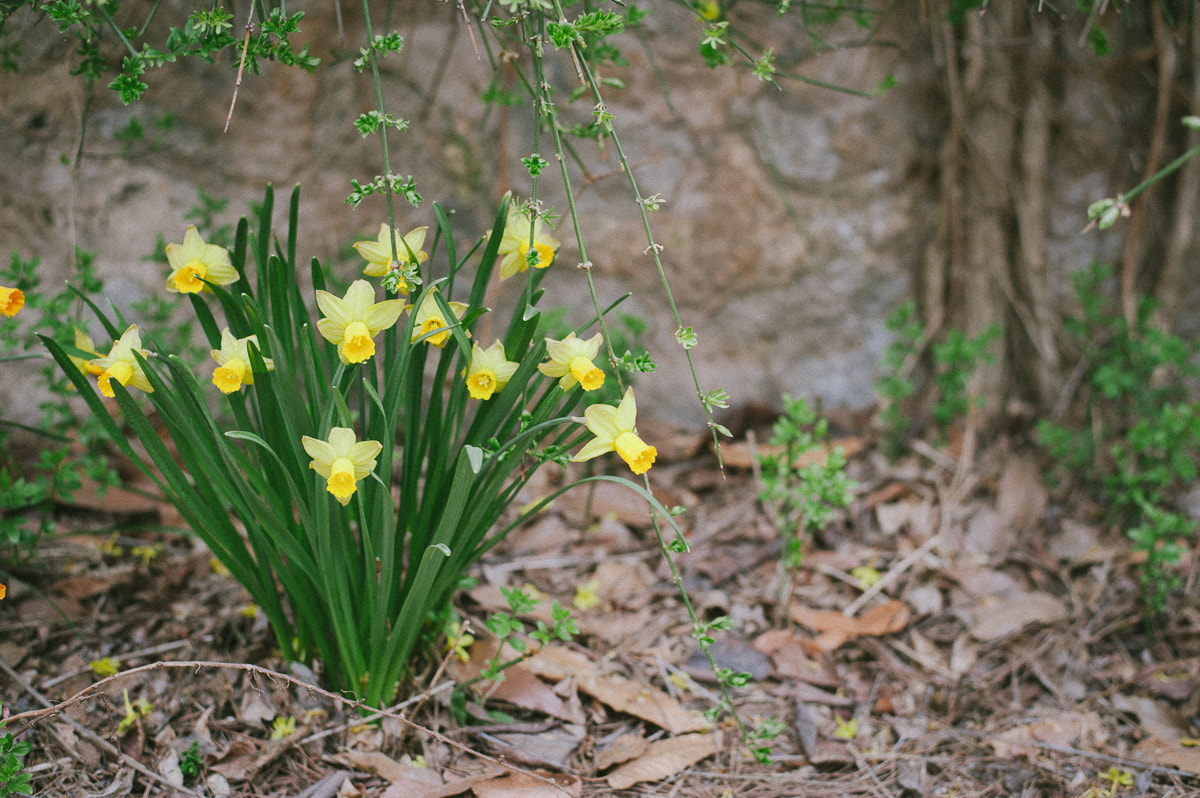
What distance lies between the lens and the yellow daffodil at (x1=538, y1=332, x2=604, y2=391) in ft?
3.73

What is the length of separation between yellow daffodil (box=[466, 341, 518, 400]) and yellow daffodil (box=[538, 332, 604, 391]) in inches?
2.9

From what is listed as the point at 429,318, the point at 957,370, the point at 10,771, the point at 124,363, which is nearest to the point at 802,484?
the point at 957,370

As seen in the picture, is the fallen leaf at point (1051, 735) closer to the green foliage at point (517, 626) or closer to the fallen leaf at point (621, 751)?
the fallen leaf at point (621, 751)

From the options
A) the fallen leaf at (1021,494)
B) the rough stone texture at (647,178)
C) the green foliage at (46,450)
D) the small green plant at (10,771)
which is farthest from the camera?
the fallen leaf at (1021,494)

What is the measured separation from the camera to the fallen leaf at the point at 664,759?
1.38 metres

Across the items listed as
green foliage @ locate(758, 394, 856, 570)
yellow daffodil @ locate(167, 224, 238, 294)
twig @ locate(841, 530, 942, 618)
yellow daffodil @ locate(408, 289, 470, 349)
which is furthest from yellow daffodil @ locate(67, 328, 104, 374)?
twig @ locate(841, 530, 942, 618)

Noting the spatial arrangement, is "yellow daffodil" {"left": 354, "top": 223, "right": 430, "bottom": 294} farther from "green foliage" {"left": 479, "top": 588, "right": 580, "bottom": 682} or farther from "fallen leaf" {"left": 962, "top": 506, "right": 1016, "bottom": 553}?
"fallen leaf" {"left": 962, "top": 506, "right": 1016, "bottom": 553}

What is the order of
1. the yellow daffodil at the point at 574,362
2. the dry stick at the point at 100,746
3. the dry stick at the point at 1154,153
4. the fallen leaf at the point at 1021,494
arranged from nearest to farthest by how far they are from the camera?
1. the yellow daffodil at the point at 574,362
2. the dry stick at the point at 100,746
3. the fallen leaf at the point at 1021,494
4. the dry stick at the point at 1154,153

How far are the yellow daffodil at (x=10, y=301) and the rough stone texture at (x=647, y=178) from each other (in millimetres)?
981

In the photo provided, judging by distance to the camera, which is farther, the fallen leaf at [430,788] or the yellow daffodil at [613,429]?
the fallen leaf at [430,788]

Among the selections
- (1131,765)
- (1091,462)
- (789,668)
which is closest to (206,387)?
(789,668)

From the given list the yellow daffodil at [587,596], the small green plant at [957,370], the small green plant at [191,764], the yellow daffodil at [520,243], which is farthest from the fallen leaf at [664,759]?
the small green plant at [957,370]

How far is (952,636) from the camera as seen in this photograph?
187 cm

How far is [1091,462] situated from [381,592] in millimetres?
2095
